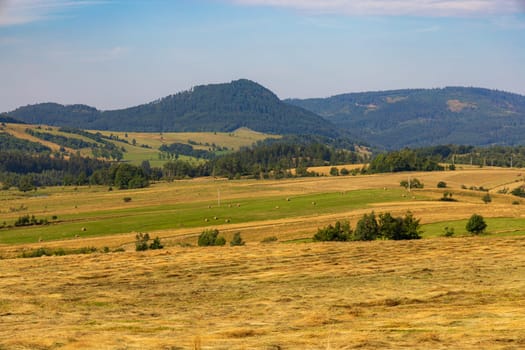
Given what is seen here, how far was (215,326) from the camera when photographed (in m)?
25.3

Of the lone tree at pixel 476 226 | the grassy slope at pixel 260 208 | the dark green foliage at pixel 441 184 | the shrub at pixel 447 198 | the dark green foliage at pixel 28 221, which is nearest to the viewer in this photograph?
the lone tree at pixel 476 226

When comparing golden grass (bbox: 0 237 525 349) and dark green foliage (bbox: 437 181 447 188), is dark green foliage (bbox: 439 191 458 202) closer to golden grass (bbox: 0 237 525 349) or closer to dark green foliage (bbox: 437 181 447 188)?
dark green foliage (bbox: 437 181 447 188)

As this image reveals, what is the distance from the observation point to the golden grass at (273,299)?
2220 cm

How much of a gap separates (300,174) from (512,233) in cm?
12614

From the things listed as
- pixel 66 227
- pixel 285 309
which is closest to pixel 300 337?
pixel 285 309

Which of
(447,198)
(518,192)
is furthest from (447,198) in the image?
(518,192)

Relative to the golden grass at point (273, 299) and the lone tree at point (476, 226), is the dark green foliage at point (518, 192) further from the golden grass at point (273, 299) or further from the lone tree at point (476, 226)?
the golden grass at point (273, 299)

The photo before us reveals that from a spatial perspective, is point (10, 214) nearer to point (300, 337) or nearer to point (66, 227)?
point (66, 227)

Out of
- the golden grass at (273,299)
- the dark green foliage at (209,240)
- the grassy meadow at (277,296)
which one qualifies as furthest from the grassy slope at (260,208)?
the golden grass at (273,299)

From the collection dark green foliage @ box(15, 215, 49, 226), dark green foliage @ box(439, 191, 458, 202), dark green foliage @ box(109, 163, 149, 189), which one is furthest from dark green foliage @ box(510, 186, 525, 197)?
dark green foliage @ box(109, 163, 149, 189)

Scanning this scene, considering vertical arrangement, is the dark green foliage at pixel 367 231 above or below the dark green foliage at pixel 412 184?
below

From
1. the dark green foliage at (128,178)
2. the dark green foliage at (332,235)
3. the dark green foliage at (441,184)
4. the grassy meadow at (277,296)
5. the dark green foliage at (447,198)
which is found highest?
the dark green foliage at (128,178)

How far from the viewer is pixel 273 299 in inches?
1243

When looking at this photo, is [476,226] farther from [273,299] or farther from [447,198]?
[273,299]
